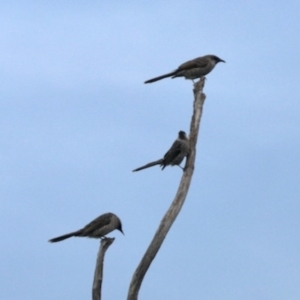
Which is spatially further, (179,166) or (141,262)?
(179,166)

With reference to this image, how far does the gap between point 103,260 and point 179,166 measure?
192cm

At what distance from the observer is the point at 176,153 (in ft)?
56.7

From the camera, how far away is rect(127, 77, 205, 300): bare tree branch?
15703mm

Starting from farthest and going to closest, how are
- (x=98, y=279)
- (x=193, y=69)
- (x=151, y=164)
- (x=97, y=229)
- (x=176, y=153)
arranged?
(x=193, y=69), (x=97, y=229), (x=151, y=164), (x=176, y=153), (x=98, y=279)

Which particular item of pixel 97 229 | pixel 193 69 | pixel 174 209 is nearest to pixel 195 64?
pixel 193 69

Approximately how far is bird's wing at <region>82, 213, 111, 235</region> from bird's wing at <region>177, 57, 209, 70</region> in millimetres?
2898

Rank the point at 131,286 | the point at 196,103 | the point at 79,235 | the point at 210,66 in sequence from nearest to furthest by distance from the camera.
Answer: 1. the point at 131,286
2. the point at 196,103
3. the point at 79,235
4. the point at 210,66

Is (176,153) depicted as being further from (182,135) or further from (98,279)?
(98,279)

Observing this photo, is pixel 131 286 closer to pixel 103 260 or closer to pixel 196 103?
pixel 103 260

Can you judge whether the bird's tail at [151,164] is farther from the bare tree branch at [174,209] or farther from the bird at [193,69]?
the bird at [193,69]

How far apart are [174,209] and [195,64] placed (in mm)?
4186

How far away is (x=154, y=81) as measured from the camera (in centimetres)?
1872

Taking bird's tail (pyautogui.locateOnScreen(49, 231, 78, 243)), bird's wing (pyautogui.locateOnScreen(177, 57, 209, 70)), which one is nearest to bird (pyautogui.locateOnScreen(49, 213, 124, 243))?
bird's tail (pyautogui.locateOnScreen(49, 231, 78, 243))

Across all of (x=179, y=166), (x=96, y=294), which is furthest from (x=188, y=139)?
(x=96, y=294)
